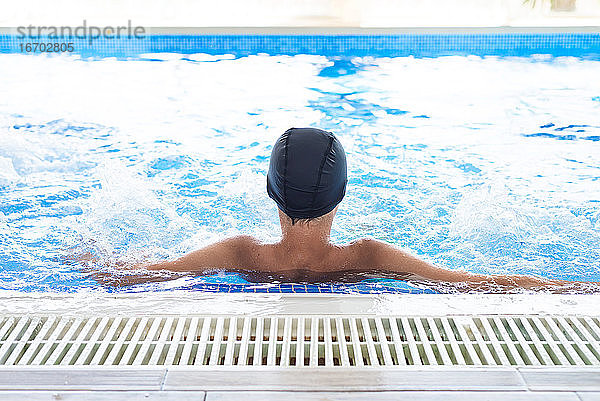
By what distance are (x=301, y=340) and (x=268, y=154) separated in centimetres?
398

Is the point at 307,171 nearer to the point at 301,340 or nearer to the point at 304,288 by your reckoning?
the point at 304,288

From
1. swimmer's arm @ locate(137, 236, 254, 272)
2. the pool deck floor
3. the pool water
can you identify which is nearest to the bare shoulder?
the pool water

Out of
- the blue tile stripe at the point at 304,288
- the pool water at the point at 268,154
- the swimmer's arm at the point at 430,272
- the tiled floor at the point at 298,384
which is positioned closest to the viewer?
the tiled floor at the point at 298,384

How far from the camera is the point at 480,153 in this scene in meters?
5.55

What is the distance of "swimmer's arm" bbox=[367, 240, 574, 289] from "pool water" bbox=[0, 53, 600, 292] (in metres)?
0.10

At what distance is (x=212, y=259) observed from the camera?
8.50ft

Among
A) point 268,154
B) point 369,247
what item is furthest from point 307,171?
point 268,154

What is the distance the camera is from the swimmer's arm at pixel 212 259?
8.45 feet

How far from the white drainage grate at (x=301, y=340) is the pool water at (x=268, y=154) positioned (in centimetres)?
45

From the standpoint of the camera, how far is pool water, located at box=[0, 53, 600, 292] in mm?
3725

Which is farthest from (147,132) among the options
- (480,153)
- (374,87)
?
(480,153)
